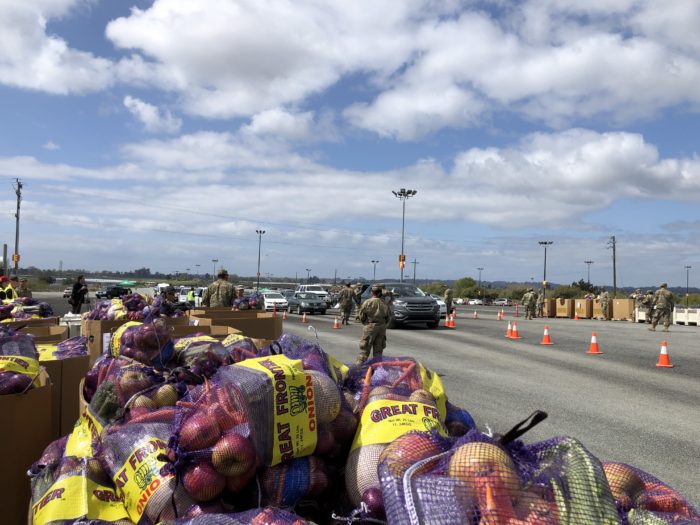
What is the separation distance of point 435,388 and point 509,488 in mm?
1778

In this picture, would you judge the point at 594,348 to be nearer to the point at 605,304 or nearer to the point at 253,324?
the point at 253,324

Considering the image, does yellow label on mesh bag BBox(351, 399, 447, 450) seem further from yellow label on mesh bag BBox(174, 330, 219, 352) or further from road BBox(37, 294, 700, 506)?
road BBox(37, 294, 700, 506)

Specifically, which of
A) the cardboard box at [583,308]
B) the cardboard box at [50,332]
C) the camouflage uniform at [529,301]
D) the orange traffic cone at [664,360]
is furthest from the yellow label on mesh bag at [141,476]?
the cardboard box at [583,308]

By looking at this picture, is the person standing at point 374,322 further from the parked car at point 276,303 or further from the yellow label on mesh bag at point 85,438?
the parked car at point 276,303

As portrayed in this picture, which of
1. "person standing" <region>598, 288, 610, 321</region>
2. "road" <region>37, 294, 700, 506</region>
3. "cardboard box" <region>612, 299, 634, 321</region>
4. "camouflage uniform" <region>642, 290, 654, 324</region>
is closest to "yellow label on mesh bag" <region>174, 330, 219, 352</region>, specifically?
"road" <region>37, 294, 700, 506</region>

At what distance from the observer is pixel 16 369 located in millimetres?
3752

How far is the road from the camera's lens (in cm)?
620

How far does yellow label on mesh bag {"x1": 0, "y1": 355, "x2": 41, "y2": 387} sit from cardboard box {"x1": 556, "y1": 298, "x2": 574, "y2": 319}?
34718mm

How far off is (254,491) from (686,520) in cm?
180

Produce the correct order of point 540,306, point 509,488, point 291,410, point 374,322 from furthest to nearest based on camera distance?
point 540,306, point 374,322, point 291,410, point 509,488

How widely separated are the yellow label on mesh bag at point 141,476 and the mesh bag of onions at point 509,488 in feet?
3.77

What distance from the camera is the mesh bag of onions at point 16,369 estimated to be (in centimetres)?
356

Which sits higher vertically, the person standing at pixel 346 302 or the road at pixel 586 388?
the person standing at pixel 346 302

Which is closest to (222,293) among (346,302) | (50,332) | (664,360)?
(50,332)
